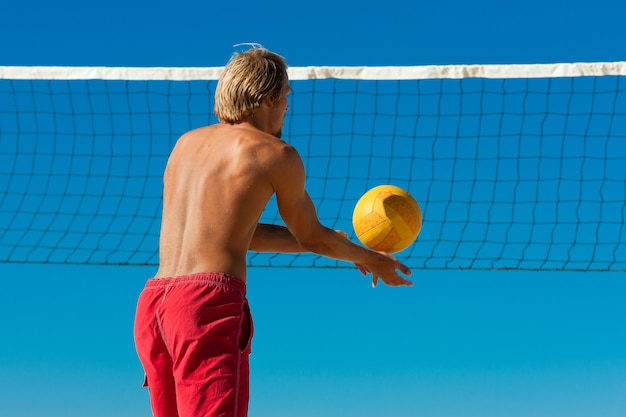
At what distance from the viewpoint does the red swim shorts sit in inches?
132

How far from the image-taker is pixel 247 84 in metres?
3.74

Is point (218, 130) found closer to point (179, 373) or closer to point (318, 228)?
point (318, 228)

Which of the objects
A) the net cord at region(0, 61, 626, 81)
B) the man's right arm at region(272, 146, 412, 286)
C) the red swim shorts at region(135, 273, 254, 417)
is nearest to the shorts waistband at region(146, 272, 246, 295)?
the red swim shorts at region(135, 273, 254, 417)

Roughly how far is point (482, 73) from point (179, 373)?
17.5 feet

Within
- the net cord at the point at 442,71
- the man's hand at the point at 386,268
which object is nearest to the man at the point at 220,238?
the man's hand at the point at 386,268

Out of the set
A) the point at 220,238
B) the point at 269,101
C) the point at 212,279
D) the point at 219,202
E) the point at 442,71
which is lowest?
the point at 212,279

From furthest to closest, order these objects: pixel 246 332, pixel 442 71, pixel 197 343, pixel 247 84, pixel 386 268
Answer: pixel 442 71 → pixel 386 268 → pixel 247 84 → pixel 246 332 → pixel 197 343

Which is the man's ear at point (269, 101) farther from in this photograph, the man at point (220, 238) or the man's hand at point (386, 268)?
the man's hand at point (386, 268)

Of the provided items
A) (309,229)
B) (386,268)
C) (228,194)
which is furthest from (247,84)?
(386,268)

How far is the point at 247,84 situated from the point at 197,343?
1001mm

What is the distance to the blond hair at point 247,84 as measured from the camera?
3.75 m

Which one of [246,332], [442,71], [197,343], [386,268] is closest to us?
[197,343]

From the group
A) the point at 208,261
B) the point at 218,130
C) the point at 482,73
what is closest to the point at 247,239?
the point at 208,261

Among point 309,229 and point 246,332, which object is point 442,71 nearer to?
point 309,229
